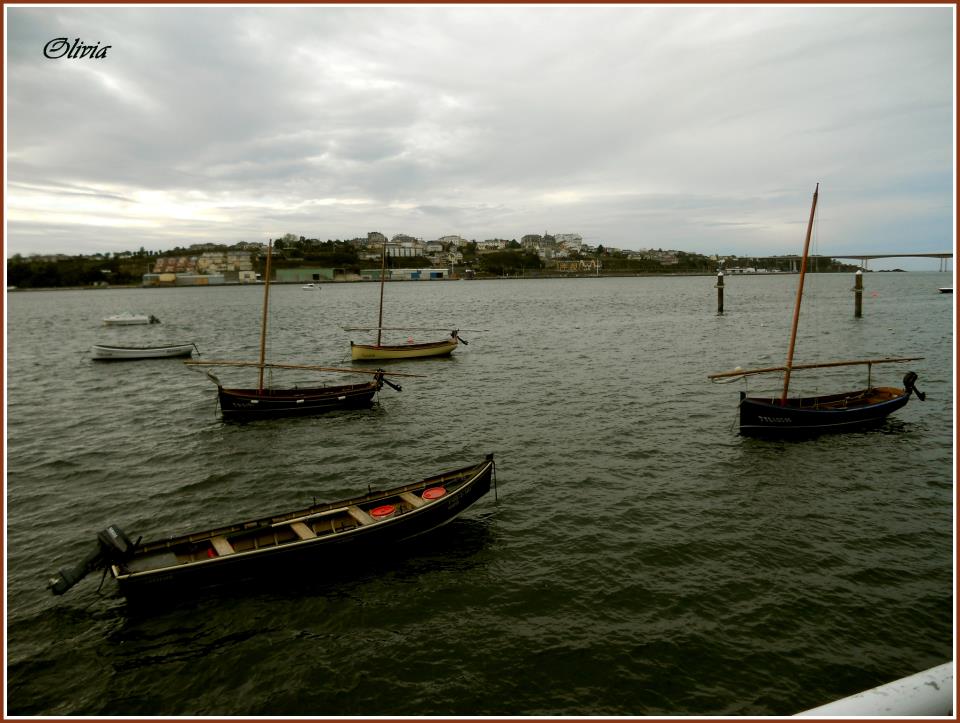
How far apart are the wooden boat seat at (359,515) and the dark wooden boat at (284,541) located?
0.03 m

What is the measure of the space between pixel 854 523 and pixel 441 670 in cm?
1537

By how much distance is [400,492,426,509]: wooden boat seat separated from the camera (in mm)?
18938

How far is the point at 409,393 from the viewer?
40.8 m

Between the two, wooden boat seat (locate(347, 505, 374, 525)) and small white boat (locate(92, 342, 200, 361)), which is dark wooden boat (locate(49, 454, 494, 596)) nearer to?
wooden boat seat (locate(347, 505, 374, 525))

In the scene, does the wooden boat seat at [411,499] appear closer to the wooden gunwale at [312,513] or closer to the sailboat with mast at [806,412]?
the wooden gunwale at [312,513]

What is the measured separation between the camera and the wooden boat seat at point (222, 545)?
16.7m

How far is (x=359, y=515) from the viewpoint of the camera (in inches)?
721

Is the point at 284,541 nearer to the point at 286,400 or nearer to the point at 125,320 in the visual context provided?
A: the point at 286,400

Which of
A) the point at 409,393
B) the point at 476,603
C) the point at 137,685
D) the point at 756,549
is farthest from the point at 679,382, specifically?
the point at 137,685

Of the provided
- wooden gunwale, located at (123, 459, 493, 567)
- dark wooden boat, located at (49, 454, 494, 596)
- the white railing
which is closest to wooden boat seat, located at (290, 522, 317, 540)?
dark wooden boat, located at (49, 454, 494, 596)

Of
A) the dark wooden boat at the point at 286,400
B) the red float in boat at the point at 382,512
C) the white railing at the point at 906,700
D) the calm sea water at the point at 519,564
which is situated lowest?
the calm sea water at the point at 519,564

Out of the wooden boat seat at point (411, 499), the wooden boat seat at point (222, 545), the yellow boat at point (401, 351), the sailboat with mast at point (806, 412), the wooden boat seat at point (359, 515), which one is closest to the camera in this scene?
the wooden boat seat at point (222, 545)

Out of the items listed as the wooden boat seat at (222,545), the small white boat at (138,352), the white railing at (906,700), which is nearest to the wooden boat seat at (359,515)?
the wooden boat seat at (222,545)

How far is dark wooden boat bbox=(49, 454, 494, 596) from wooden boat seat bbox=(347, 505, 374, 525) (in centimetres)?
3
